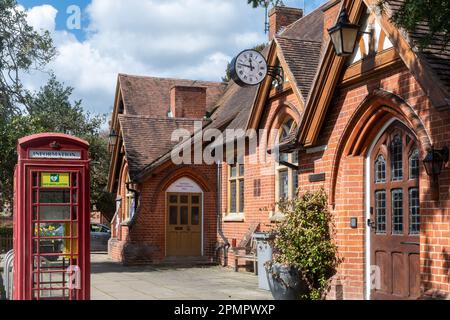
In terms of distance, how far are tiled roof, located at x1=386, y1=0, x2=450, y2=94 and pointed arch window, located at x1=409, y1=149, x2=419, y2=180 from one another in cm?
147

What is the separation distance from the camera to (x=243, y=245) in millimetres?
19266

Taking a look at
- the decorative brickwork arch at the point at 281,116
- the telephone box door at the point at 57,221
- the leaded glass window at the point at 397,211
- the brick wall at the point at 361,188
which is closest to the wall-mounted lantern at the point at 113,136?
the decorative brickwork arch at the point at 281,116

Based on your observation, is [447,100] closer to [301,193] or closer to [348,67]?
[348,67]

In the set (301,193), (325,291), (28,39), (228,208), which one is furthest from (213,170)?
(325,291)

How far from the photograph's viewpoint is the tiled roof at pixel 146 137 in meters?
23.1

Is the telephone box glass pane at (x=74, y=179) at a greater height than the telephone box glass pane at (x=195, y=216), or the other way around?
the telephone box glass pane at (x=74, y=179)

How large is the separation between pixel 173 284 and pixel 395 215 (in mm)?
7133

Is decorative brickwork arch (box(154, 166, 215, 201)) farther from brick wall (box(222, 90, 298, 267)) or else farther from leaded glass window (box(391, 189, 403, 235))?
leaded glass window (box(391, 189, 403, 235))

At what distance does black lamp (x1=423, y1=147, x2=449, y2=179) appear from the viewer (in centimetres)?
916

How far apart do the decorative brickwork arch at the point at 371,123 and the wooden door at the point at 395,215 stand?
23 cm

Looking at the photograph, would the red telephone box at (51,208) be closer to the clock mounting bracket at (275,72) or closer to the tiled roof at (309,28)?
the clock mounting bracket at (275,72)

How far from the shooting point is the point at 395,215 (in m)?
10.8

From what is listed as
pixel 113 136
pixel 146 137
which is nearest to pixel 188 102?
pixel 146 137

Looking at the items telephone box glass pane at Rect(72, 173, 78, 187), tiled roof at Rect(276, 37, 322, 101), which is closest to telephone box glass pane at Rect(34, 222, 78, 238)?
telephone box glass pane at Rect(72, 173, 78, 187)
